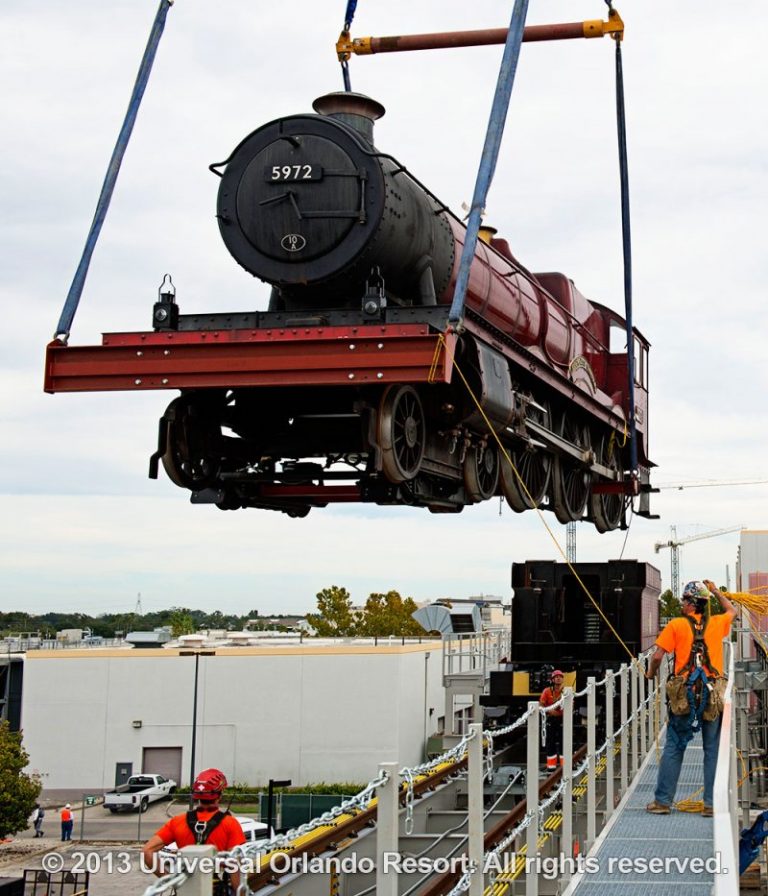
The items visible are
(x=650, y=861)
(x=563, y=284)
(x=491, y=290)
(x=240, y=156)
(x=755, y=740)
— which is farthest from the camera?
(x=755, y=740)

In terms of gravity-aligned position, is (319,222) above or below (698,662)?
above

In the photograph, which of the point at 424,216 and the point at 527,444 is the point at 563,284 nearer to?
the point at 527,444

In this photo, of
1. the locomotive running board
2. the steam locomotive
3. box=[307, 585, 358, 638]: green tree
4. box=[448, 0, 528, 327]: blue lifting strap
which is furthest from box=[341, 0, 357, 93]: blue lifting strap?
box=[307, 585, 358, 638]: green tree

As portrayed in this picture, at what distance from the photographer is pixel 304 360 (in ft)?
28.1

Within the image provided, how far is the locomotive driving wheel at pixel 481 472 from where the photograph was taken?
10.7m

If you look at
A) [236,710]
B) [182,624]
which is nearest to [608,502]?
[236,710]

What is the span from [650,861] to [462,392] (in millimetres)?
3926

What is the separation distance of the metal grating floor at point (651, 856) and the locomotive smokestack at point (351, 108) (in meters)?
5.45

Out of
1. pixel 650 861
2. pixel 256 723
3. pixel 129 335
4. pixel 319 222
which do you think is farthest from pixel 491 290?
pixel 256 723

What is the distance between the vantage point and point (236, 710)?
37281mm

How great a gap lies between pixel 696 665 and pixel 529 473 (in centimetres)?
503

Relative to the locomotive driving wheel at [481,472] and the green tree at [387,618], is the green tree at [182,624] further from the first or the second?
the locomotive driving wheel at [481,472]

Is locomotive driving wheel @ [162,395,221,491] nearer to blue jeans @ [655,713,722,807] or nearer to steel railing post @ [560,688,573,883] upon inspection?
steel railing post @ [560,688,573,883]

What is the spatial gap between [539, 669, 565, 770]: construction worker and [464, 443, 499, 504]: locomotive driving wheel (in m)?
2.13
